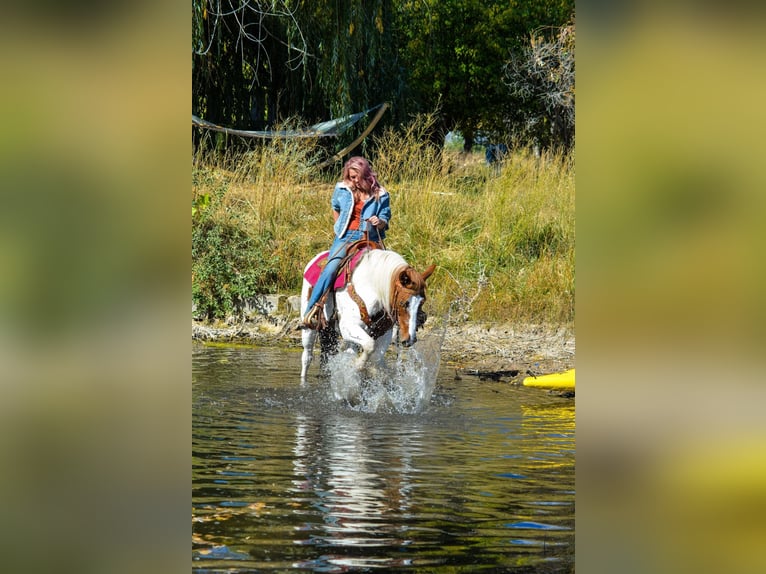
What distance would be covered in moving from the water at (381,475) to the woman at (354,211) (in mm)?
877

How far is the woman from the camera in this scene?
916 centimetres

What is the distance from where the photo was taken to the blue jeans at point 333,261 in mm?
9250

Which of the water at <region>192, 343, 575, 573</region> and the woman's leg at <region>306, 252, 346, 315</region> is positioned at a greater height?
the woman's leg at <region>306, 252, 346, 315</region>

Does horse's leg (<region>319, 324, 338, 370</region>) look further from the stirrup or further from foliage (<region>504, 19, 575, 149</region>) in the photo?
foliage (<region>504, 19, 575, 149</region>)

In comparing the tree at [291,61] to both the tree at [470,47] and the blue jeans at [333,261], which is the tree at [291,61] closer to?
the blue jeans at [333,261]

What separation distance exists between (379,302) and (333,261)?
641 mm

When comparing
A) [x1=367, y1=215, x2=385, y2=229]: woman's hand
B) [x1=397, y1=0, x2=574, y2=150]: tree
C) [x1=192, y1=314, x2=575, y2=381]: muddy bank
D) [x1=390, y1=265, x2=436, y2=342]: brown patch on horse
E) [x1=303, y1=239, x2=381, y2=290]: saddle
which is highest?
[x1=397, y1=0, x2=574, y2=150]: tree

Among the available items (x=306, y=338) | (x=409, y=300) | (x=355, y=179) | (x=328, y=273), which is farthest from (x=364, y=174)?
(x=306, y=338)

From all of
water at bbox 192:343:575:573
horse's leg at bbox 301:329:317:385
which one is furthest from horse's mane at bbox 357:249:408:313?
horse's leg at bbox 301:329:317:385
